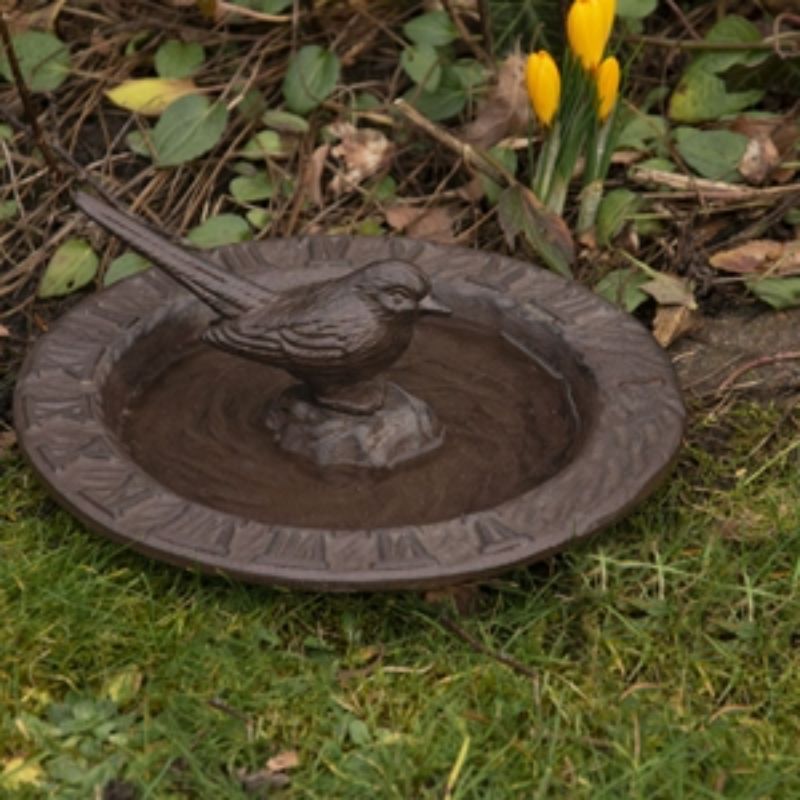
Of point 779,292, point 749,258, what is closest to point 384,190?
point 749,258

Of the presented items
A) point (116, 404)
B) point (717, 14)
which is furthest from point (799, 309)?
point (116, 404)

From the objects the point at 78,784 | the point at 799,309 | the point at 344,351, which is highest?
the point at 344,351

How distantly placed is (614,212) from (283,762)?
5.79 feet

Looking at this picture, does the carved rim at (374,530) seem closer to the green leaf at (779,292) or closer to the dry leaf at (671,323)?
the dry leaf at (671,323)

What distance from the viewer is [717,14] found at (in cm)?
469

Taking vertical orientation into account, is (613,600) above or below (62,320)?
below

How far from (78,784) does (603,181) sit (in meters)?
1.97

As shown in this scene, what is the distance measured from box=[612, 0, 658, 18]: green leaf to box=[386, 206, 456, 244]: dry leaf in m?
0.65

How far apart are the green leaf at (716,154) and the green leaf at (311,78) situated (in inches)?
34.5

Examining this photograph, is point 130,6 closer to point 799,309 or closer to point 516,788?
point 799,309

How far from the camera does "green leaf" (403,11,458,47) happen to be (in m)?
4.48

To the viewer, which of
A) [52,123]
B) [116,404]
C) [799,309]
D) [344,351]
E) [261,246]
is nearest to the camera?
[344,351]

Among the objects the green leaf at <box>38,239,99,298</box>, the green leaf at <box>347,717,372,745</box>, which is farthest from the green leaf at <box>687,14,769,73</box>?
the green leaf at <box>347,717,372,745</box>

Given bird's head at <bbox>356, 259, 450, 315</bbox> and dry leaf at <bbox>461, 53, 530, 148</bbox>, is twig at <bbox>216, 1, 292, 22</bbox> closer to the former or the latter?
dry leaf at <bbox>461, 53, 530, 148</bbox>
